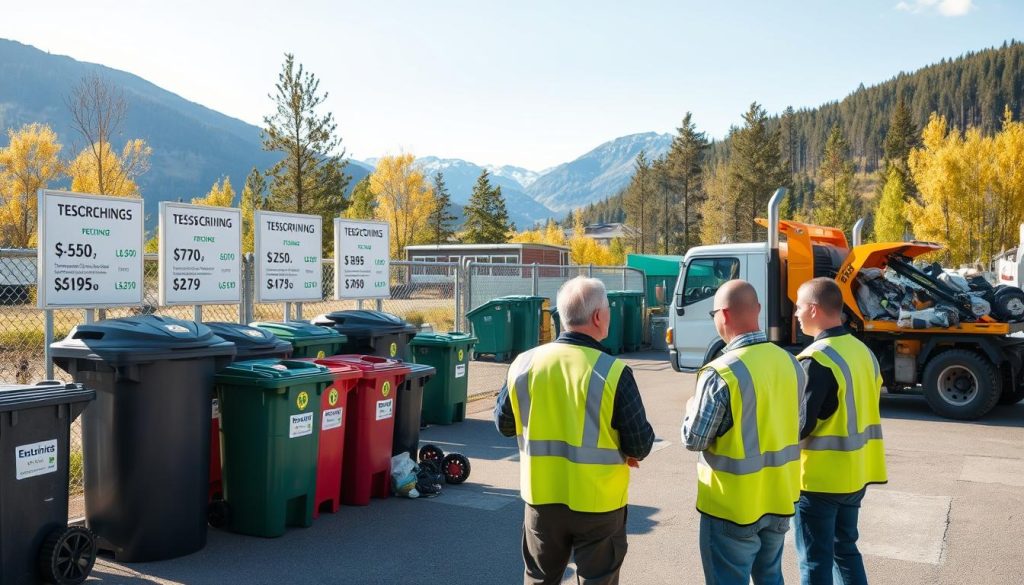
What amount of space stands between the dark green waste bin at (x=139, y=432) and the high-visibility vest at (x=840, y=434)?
3645mm

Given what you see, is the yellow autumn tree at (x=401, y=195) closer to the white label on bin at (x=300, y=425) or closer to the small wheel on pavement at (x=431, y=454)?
the small wheel on pavement at (x=431, y=454)

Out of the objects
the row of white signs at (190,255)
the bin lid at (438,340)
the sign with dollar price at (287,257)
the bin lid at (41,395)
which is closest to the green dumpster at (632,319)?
the row of white signs at (190,255)

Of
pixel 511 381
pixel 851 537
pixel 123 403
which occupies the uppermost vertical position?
pixel 511 381

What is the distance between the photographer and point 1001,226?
44344 millimetres

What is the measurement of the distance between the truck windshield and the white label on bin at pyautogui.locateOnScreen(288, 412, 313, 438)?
745 centimetres

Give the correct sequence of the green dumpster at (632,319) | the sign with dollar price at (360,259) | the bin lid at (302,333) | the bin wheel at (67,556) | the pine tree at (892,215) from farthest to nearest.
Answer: the pine tree at (892,215) → the green dumpster at (632,319) → the sign with dollar price at (360,259) → the bin lid at (302,333) → the bin wheel at (67,556)

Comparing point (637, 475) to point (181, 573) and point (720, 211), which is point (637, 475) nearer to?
point (181, 573)

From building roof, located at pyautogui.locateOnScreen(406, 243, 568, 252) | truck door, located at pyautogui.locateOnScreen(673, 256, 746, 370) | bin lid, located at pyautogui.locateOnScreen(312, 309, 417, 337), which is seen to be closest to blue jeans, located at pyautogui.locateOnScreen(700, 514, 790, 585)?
bin lid, located at pyautogui.locateOnScreen(312, 309, 417, 337)

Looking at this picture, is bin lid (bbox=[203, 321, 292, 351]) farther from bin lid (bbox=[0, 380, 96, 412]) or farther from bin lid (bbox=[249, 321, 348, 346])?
bin lid (bbox=[0, 380, 96, 412])

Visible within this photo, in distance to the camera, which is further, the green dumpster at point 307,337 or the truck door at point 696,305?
the truck door at point 696,305

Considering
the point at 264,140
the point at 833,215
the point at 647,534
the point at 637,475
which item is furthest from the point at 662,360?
the point at 833,215

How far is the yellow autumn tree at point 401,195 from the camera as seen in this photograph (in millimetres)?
65625

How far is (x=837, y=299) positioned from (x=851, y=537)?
113 cm

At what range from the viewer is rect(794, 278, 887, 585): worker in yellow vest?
3.79m
